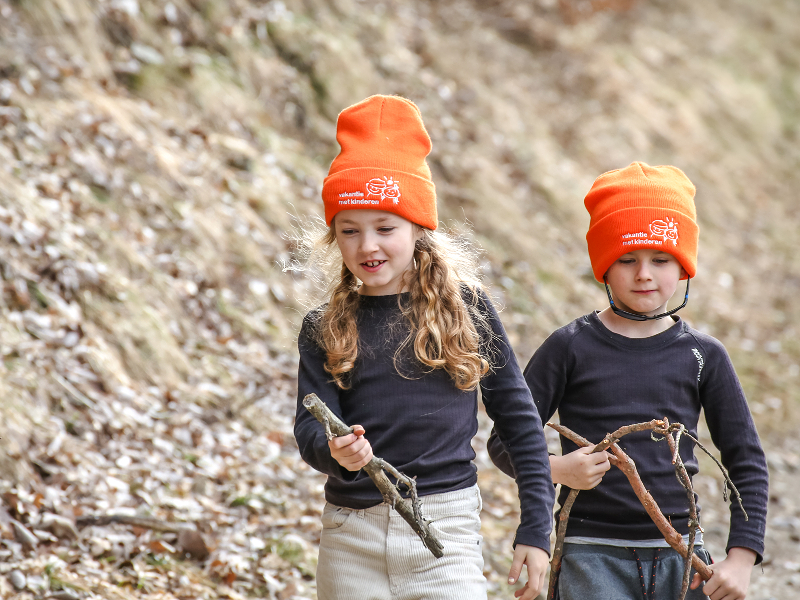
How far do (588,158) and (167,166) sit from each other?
678 centimetres

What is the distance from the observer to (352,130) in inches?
112

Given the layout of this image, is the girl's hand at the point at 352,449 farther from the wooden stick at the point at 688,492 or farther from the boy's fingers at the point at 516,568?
the wooden stick at the point at 688,492

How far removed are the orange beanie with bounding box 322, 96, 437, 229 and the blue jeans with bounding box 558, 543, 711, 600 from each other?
1.25 m

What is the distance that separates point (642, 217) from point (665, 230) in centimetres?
9

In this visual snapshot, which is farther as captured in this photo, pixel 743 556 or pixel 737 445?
pixel 737 445

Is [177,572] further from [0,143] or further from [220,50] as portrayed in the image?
[220,50]

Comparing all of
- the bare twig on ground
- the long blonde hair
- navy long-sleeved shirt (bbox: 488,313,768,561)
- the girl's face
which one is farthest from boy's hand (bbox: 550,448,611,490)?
the bare twig on ground

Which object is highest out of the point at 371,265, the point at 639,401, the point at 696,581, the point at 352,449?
the point at 371,265

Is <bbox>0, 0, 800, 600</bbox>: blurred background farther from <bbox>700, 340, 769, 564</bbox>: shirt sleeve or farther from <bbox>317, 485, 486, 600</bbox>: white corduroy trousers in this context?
<bbox>700, 340, 769, 564</bbox>: shirt sleeve

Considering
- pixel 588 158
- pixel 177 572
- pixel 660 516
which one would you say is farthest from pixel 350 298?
pixel 588 158

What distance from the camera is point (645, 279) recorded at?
9.32ft

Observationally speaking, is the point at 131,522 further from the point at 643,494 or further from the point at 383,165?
the point at 643,494

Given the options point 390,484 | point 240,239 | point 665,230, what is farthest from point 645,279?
point 240,239

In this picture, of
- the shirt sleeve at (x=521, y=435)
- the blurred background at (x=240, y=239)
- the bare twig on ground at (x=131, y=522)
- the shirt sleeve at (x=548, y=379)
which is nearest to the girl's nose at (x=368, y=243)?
the shirt sleeve at (x=521, y=435)
